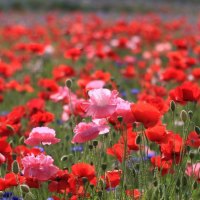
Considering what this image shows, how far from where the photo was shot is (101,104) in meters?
1.99

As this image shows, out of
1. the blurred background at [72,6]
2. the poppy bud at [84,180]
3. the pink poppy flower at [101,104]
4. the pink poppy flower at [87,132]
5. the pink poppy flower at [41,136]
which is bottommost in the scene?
the blurred background at [72,6]

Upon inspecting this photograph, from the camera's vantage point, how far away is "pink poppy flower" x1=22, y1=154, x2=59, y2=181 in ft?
6.29

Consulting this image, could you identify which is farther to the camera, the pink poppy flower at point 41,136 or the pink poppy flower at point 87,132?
the pink poppy flower at point 41,136

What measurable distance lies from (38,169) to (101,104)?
0.31m

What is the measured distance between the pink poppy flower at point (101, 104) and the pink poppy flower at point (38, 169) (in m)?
0.23

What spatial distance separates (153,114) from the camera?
6.27 ft

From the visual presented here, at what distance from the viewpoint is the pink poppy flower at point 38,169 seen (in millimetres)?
1917

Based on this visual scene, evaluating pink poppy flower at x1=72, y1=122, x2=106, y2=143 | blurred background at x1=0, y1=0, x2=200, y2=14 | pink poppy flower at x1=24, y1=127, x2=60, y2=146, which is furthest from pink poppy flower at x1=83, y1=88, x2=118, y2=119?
blurred background at x1=0, y1=0, x2=200, y2=14

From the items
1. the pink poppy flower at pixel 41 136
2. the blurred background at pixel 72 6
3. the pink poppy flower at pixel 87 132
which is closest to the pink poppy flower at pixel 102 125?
the pink poppy flower at pixel 87 132

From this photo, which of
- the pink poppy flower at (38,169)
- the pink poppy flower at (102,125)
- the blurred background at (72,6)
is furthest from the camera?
the blurred background at (72,6)

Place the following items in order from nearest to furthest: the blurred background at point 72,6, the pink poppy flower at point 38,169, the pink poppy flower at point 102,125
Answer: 1. the pink poppy flower at point 38,169
2. the pink poppy flower at point 102,125
3. the blurred background at point 72,6

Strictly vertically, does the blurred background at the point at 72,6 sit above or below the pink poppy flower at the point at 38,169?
below

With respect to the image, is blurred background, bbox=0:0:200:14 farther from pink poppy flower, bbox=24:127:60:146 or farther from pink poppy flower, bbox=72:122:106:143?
pink poppy flower, bbox=72:122:106:143

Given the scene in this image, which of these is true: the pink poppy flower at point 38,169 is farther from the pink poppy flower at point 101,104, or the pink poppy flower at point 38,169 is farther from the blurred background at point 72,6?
the blurred background at point 72,6
